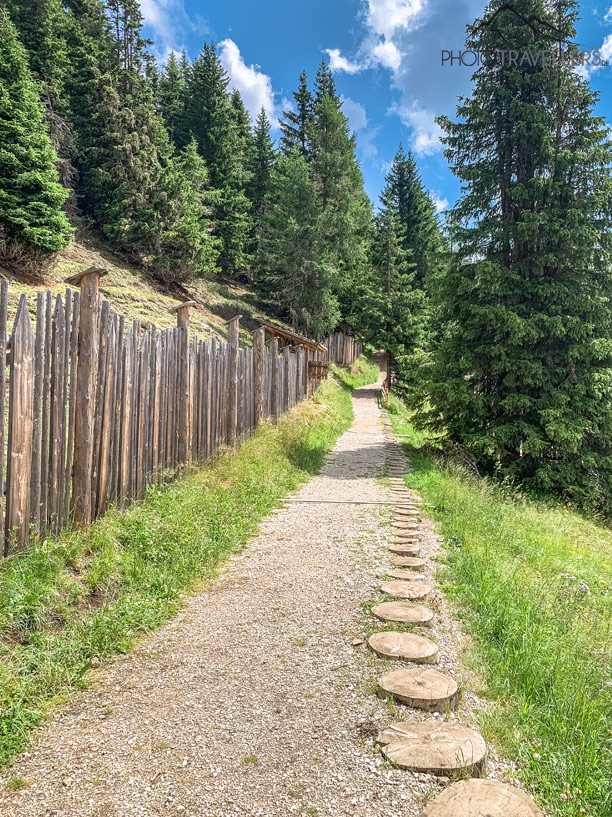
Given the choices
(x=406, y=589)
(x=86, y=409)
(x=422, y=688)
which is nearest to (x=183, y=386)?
(x=86, y=409)

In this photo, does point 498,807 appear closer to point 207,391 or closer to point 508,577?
point 508,577

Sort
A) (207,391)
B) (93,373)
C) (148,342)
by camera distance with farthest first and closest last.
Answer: (207,391), (148,342), (93,373)

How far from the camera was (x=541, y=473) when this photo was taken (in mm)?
9180

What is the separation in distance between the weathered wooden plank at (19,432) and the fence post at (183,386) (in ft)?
8.85

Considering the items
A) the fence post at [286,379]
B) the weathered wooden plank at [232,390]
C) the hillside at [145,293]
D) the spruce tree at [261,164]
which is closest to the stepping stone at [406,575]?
the weathered wooden plank at [232,390]

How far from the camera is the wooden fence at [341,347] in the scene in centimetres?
2833

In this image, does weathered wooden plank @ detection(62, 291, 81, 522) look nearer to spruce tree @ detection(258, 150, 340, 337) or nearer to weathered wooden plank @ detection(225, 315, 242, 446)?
weathered wooden plank @ detection(225, 315, 242, 446)

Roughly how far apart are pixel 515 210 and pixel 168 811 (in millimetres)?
11182

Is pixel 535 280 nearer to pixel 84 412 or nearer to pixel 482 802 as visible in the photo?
Answer: pixel 84 412

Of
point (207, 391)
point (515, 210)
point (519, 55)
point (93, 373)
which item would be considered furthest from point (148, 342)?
point (519, 55)

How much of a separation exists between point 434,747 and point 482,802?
34 centimetres

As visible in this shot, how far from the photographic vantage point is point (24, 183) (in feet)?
46.0

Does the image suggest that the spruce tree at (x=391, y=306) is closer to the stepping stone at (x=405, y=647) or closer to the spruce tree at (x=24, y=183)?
the spruce tree at (x=24, y=183)

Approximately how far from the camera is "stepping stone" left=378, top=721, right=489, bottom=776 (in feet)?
6.65
